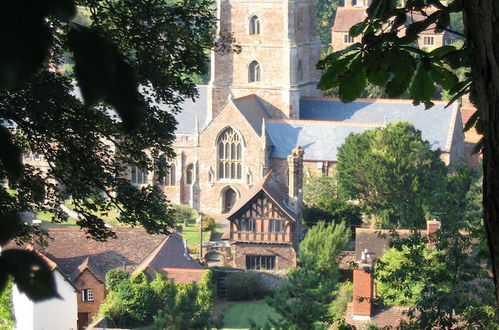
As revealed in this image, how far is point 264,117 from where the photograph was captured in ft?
155

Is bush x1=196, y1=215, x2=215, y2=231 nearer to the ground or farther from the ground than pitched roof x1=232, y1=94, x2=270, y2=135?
nearer to the ground

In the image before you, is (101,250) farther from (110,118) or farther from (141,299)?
(110,118)

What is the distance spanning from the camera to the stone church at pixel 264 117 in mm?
45156

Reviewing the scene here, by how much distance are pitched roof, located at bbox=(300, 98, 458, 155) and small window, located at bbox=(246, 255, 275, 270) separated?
11.4m

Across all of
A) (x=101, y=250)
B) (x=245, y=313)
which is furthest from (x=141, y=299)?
(x=245, y=313)

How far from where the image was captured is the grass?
93.9 ft

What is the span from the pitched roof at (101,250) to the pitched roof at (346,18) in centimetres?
→ 4643

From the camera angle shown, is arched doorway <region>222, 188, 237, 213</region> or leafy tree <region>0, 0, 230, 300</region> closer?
leafy tree <region>0, 0, 230, 300</region>

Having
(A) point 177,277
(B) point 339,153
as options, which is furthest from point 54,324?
(B) point 339,153

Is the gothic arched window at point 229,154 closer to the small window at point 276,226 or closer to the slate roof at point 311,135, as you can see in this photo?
the slate roof at point 311,135

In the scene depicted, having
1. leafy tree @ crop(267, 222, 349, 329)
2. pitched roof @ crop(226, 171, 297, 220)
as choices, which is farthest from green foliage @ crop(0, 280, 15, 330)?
pitched roof @ crop(226, 171, 297, 220)

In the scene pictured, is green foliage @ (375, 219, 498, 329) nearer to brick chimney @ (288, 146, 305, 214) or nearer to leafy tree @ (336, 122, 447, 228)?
brick chimney @ (288, 146, 305, 214)

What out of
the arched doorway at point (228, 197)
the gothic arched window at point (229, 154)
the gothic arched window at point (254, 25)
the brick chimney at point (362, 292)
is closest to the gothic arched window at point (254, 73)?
the gothic arched window at point (254, 25)

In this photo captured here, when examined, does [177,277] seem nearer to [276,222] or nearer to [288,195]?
[276,222]
